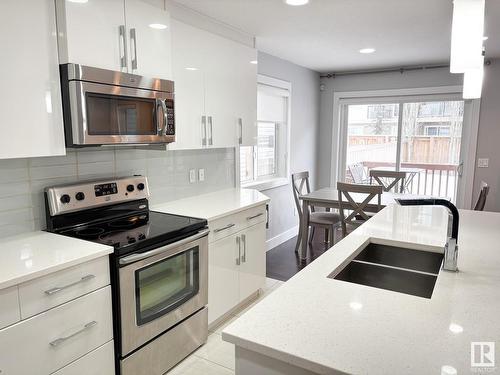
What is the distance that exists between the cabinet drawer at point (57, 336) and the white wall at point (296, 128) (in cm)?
285

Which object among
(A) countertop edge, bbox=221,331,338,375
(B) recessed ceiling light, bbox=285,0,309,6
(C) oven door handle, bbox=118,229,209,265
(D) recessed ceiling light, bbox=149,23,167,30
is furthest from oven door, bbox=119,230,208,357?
(B) recessed ceiling light, bbox=285,0,309,6

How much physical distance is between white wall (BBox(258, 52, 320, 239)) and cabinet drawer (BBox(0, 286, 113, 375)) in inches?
112

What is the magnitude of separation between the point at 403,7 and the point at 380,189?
153 cm

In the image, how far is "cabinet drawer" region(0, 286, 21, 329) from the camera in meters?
1.43

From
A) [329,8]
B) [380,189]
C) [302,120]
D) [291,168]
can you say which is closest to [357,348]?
[329,8]

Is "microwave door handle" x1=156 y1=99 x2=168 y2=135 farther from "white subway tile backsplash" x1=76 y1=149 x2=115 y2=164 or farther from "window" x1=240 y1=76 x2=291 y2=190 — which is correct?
"window" x1=240 y1=76 x2=291 y2=190

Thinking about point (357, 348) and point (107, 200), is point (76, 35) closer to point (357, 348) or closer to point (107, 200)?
point (107, 200)

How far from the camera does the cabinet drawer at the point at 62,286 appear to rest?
1.52 meters

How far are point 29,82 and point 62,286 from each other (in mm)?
945

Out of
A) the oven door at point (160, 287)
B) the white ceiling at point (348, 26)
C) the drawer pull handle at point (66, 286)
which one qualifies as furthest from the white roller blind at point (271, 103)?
the drawer pull handle at point (66, 286)

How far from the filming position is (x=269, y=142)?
4.69 m

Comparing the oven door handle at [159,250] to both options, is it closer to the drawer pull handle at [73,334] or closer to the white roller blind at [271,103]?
the drawer pull handle at [73,334]

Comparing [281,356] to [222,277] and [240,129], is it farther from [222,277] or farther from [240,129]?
[240,129]

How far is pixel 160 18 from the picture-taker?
2312mm
